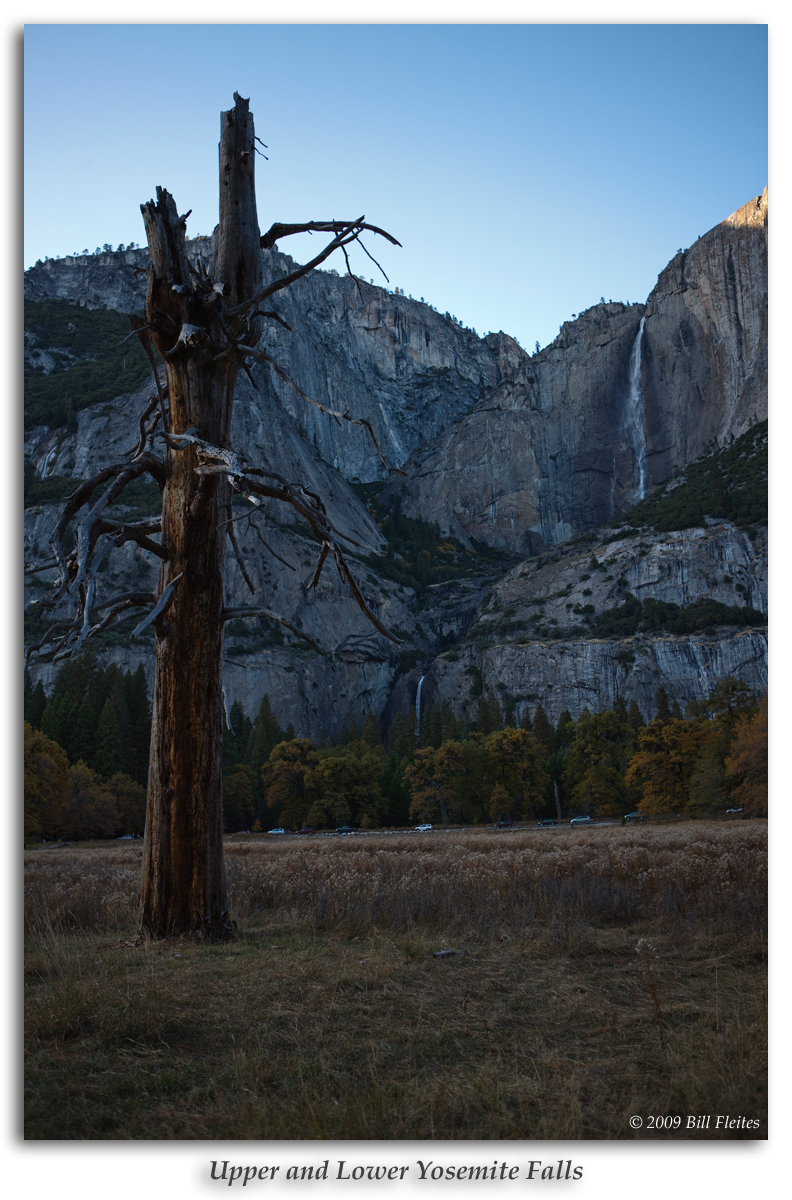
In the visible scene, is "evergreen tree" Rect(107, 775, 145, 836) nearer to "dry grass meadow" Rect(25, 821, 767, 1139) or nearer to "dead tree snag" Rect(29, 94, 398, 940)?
"dry grass meadow" Rect(25, 821, 767, 1139)

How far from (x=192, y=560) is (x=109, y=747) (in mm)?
46095

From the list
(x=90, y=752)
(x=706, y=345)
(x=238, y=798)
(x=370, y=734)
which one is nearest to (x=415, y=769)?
(x=238, y=798)

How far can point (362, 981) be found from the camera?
5.38 m

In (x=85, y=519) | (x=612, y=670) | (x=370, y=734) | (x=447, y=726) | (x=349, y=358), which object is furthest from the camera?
(x=349, y=358)

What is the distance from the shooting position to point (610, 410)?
464 feet

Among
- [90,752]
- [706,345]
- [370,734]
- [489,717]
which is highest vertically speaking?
[706,345]

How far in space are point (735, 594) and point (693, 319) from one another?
54.6 m

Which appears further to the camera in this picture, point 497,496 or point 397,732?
point 497,496

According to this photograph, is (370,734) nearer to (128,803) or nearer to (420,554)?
(128,803)

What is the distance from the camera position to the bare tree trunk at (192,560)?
22.2 ft

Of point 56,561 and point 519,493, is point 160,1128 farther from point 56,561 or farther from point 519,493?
point 519,493

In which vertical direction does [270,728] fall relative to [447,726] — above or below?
above

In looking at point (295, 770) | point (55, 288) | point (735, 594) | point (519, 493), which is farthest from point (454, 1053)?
point (519, 493)

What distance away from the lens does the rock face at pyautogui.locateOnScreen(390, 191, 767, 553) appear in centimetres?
11325
